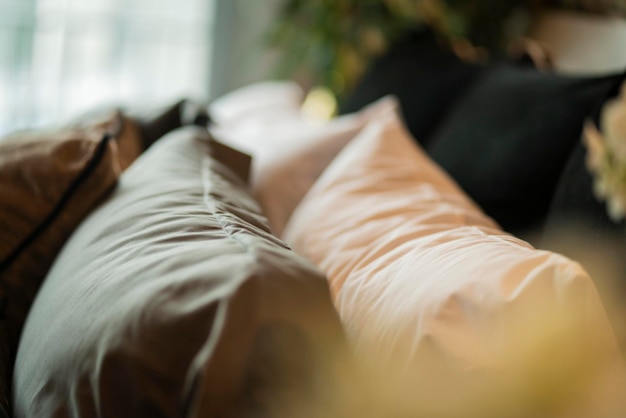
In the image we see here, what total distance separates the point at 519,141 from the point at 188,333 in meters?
0.75

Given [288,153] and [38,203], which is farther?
[288,153]

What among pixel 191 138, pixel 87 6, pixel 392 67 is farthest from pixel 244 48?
pixel 191 138

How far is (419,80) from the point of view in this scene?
63.7 inches

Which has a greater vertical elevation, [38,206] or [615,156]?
[615,156]

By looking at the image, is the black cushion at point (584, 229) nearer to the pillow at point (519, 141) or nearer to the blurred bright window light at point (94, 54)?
the pillow at point (519, 141)

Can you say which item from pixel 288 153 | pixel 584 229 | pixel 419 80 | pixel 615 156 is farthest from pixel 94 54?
pixel 615 156

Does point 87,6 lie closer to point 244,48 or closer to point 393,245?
point 244,48

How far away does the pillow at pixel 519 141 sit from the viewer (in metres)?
1.08

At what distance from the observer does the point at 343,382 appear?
0.56 m

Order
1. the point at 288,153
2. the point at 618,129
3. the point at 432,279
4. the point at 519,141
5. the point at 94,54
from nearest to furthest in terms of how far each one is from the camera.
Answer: the point at 618,129 → the point at 432,279 → the point at 519,141 → the point at 288,153 → the point at 94,54

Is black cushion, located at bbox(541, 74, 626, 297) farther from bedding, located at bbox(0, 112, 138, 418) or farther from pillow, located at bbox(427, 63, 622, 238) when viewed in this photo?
bedding, located at bbox(0, 112, 138, 418)

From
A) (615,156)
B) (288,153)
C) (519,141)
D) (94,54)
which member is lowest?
(94,54)

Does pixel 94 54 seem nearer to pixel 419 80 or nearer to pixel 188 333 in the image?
pixel 419 80

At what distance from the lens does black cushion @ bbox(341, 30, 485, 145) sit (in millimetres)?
1518
